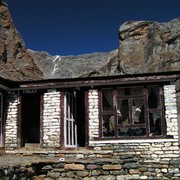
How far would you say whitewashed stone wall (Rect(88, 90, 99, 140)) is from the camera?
14588 millimetres

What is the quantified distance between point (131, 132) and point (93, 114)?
71.7 inches

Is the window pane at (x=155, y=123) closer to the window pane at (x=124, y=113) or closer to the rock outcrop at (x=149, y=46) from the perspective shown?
the window pane at (x=124, y=113)

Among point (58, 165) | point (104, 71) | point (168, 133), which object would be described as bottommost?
point (58, 165)

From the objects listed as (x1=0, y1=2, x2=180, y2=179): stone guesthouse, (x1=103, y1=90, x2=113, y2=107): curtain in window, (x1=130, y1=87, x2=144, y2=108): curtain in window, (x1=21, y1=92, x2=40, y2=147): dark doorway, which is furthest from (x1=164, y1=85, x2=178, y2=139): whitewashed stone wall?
(x1=21, y1=92, x2=40, y2=147): dark doorway

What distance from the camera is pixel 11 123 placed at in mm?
15422

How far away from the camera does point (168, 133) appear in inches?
551

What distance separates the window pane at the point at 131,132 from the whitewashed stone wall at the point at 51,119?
108 inches

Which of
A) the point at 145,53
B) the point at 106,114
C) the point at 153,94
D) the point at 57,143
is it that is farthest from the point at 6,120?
the point at 145,53

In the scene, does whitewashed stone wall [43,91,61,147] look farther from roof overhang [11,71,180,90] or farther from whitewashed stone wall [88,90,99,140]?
whitewashed stone wall [88,90,99,140]

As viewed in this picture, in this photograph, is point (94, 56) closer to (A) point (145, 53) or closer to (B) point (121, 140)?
(A) point (145, 53)

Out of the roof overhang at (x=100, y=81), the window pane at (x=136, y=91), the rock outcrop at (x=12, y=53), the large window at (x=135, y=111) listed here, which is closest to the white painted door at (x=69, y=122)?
the roof overhang at (x=100, y=81)

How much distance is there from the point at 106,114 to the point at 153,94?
2204mm

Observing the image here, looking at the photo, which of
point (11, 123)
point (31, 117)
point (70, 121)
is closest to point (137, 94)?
point (70, 121)

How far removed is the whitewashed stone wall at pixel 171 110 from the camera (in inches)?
551
